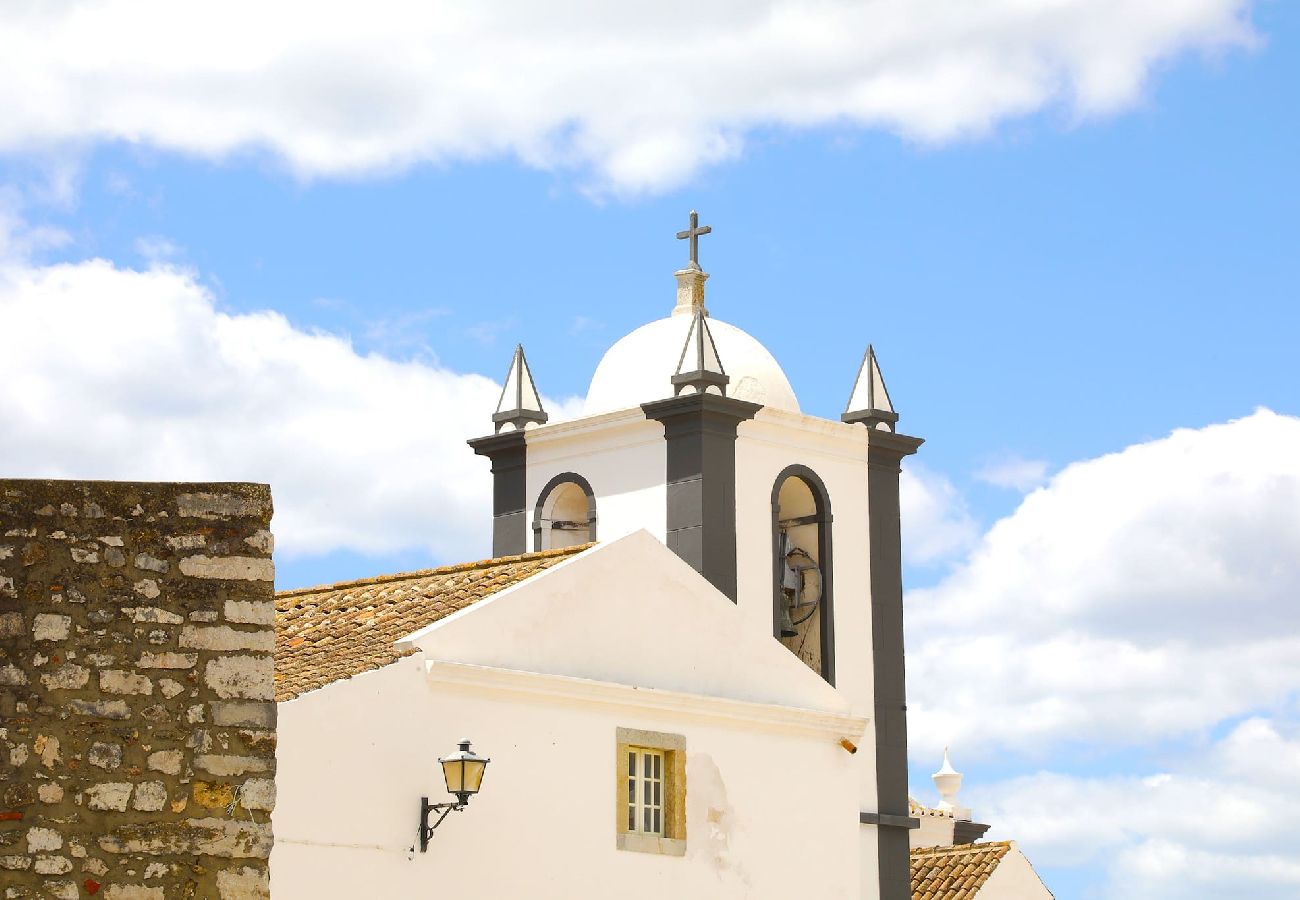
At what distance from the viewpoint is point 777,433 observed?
21.8 meters

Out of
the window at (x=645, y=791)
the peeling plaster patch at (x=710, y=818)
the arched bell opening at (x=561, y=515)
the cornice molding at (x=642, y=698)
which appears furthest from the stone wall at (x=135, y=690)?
the arched bell opening at (x=561, y=515)

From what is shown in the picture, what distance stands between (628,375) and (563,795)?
680cm

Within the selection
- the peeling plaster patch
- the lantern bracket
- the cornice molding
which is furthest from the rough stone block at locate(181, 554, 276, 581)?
the peeling plaster patch

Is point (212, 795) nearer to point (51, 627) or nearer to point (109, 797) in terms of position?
point (109, 797)

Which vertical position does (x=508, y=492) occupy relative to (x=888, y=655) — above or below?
above

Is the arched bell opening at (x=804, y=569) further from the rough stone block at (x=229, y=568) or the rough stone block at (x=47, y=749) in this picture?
the rough stone block at (x=47, y=749)

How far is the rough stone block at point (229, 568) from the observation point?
8.62 m

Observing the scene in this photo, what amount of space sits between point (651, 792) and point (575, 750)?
0.87 meters

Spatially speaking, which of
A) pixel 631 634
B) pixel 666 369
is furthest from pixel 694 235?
pixel 631 634

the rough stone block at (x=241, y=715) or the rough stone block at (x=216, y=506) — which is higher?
the rough stone block at (x=216, y=506)

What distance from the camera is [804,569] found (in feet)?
72.7

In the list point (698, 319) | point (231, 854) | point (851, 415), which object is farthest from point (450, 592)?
point (231, 854)

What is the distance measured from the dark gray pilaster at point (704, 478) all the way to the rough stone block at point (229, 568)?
→ 12.2m

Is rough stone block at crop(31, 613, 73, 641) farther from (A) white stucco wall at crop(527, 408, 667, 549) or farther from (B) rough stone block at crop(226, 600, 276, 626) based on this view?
(A) white stucco wall at crop(527, 408, 667, 549)
